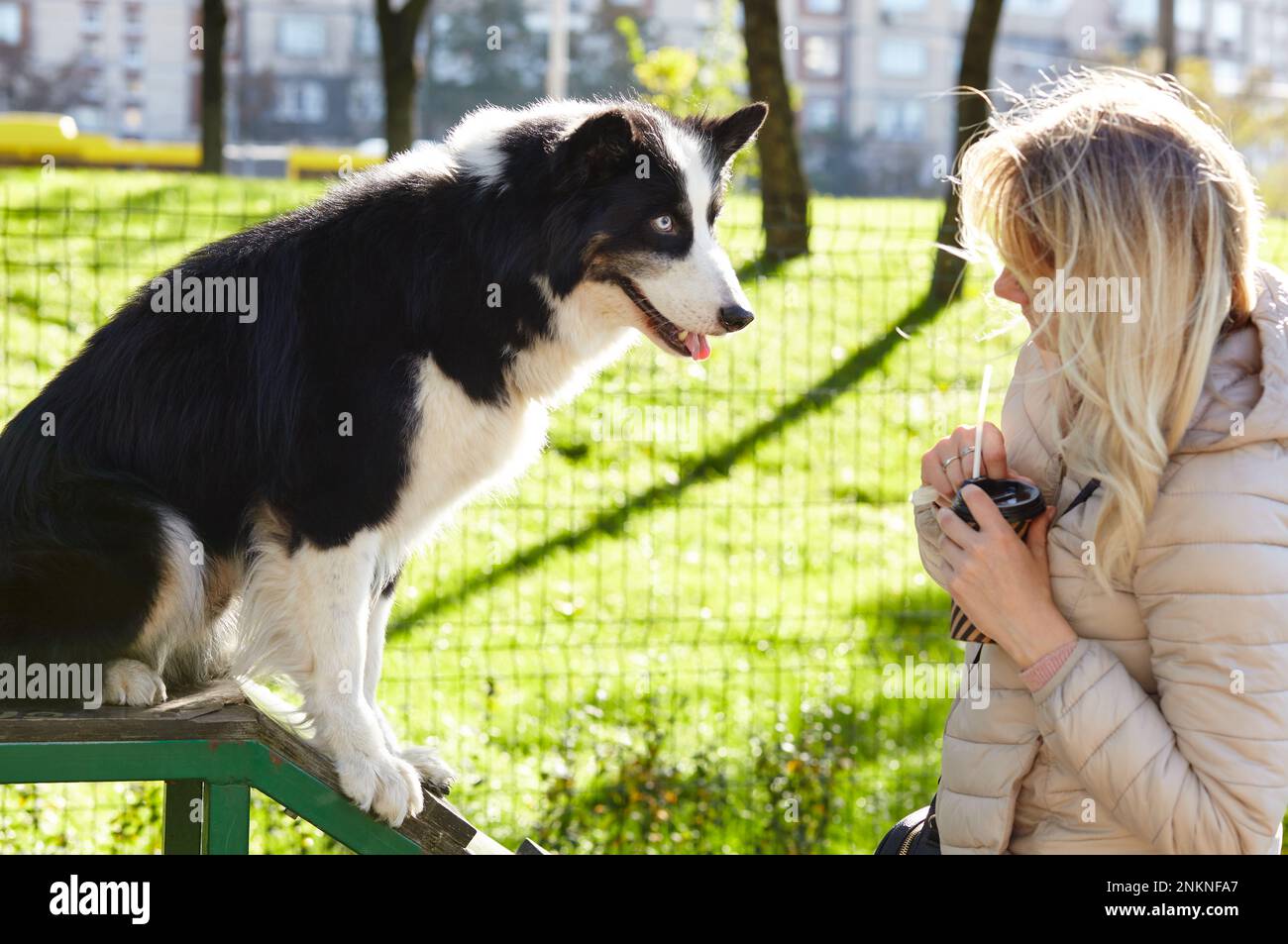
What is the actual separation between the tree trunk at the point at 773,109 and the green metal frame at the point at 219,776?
25.1 feet

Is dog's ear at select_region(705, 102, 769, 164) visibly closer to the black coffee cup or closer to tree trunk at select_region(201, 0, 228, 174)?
the black coffee cup

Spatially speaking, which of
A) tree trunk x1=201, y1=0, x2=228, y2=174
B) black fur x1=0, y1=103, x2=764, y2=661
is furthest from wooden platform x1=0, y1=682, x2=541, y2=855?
tree trunk x1=201, y1=0, x2=228, y2=174

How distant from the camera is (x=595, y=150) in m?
3.12

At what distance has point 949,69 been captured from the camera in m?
46.8

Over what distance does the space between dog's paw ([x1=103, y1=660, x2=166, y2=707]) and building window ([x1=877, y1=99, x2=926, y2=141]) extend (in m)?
45.6

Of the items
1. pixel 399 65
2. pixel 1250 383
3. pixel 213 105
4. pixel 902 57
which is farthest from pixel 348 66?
pixel 1250 383

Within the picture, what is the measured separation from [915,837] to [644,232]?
1635 millimetres

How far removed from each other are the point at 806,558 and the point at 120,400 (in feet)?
14.1

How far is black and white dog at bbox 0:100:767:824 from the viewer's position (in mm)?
2990

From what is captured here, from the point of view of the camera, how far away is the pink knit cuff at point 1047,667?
6.47 ft

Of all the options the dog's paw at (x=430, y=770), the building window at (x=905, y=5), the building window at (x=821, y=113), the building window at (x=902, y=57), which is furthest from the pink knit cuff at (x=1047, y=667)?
the building window at (x=905, y=5)

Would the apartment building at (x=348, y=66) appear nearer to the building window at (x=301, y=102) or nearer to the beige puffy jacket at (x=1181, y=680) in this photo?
the building window at (x=301, y=102)

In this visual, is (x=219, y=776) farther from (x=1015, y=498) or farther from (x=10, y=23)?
Result: (x=10, y=23)

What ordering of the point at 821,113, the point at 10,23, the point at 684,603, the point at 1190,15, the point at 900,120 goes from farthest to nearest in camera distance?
the point at 1190,15
the point at 900,120
the point at 821,113
the point at 10,23
the point at 684,603
